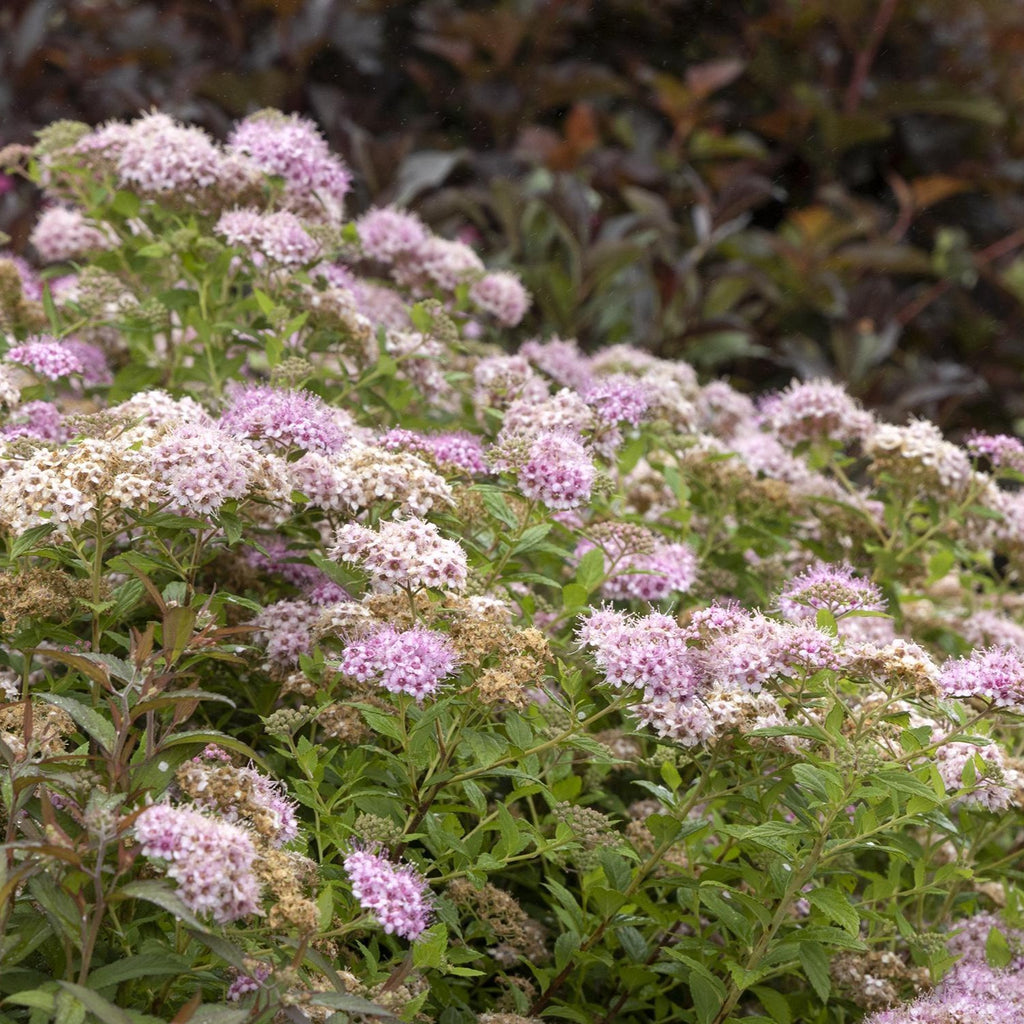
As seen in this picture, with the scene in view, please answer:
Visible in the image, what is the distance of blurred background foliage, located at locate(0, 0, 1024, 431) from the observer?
4367mm

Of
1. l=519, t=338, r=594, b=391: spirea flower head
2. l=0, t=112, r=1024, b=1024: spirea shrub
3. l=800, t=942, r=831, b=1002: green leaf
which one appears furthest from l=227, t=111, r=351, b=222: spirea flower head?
l=800, t=942, r=831, b=1002: green leaf

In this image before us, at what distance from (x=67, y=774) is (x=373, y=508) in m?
0.68

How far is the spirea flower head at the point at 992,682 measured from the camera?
1.84 metres

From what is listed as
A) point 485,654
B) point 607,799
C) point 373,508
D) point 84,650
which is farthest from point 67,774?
point 607,799

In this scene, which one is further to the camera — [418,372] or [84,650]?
[418,372]

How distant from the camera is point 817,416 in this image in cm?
291

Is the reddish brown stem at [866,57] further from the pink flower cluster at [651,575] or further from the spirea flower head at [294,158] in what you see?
the pink flower cluster at [651,575]

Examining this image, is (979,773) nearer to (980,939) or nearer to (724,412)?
(980,939)

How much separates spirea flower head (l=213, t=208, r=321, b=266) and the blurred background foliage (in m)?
1.59

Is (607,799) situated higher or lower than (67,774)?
lower

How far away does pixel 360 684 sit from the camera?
1937mm

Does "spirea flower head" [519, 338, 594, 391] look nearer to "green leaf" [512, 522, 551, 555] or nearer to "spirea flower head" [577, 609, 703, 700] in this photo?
"green leaf" [512, 522, 551, 555]

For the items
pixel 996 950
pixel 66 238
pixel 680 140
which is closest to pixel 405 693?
pixel 996 950

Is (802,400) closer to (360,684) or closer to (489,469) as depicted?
(489,469)
